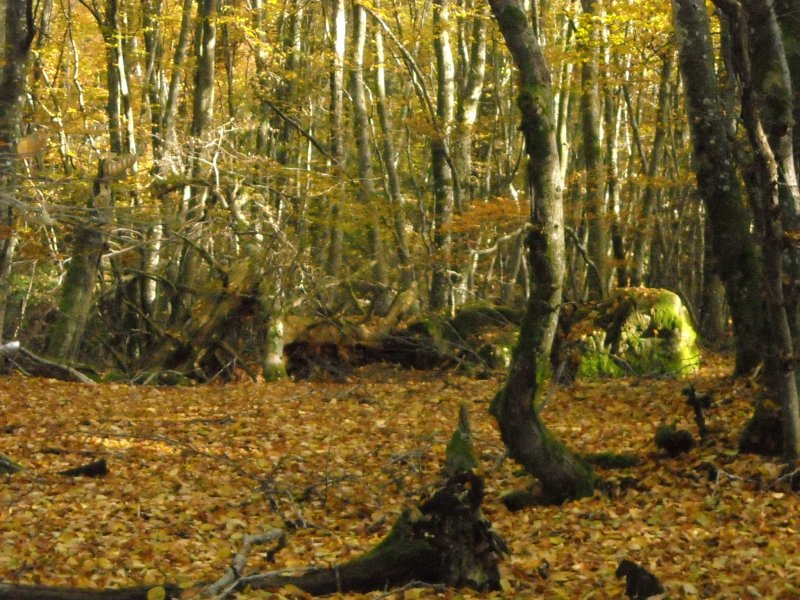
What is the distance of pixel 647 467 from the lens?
8.40 metres

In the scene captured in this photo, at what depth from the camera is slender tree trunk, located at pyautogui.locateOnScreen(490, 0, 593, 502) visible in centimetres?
716

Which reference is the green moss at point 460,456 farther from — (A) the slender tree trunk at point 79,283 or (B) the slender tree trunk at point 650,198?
(B) the slender tree trunk at point 650,198

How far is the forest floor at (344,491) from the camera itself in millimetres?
6211

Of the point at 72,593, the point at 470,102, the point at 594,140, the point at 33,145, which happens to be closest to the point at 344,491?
the point at 72,593

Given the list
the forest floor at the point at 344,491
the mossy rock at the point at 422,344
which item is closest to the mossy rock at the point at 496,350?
the mossy rock at the point at 422,344

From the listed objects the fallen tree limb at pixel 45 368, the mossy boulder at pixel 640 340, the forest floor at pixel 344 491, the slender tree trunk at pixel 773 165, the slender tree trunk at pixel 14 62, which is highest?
the slender tree trunk at pixel 14 62

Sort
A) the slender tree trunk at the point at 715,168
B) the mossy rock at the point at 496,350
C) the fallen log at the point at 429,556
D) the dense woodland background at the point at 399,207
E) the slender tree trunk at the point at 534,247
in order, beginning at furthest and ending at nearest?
the mossy rock at the point at 496,350 → the slender tree trunk at the point at 715,168 → the dense woodland background at the point at 399,207 → the slender tree trunk at the point at 534,247 → the fallen log at the point at 429,556

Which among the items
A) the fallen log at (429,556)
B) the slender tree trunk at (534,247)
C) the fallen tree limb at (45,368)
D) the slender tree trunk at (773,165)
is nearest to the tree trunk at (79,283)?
the fallen tree limb at (45,368)

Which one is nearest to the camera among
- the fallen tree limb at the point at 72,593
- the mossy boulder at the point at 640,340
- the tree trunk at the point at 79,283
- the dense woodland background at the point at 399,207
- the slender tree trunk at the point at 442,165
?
the fallen tree limb at the point at 72,593

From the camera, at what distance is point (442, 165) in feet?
61.8

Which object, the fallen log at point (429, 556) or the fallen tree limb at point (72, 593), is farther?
the fallen log at point (429, 556)

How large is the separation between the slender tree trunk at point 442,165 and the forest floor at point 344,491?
216 inches

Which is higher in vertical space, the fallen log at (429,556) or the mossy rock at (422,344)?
the mossy rock at (422,344)

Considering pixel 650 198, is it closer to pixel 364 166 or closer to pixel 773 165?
pixel 364 166
